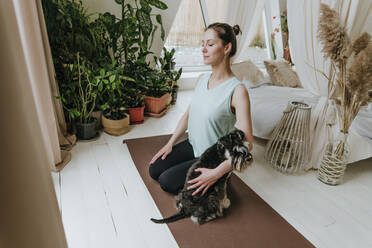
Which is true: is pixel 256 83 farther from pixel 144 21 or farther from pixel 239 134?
pixel 239 134

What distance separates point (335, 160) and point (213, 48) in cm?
126

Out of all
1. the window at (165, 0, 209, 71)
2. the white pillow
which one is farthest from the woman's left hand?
the window at (165, 0, 209, 71)

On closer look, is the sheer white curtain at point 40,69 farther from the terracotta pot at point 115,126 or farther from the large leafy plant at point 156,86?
the large leafy plant at point 156,86

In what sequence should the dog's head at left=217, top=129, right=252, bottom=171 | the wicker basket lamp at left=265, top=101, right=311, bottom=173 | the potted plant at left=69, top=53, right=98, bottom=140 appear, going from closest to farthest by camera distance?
1. the dog's head at left=217, top=129, right=252, bottom=171
2. the wicker basket lamp at left=265, top=101, right=311, bottom=173
3. the potted plant at left=69, top=53, right=98, bottom=140

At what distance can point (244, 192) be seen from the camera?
1812mm

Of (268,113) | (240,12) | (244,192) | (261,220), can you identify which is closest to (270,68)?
(240,12)

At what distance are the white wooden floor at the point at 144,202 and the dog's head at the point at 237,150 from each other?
544 mm

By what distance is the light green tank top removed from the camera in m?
1.55

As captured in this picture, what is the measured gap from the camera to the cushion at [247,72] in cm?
310

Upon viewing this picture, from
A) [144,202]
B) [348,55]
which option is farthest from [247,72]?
[144,202]

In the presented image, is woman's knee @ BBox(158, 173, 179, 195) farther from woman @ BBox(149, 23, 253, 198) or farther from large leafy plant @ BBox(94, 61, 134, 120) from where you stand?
large leafy plant @ BBox(94, 61, 134, 120)

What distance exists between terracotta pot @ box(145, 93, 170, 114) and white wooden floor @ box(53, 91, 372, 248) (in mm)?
865

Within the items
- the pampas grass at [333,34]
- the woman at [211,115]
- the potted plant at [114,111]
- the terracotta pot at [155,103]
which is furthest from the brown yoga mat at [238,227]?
the terracotta pot at [155,103]

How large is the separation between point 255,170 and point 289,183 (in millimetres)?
282
